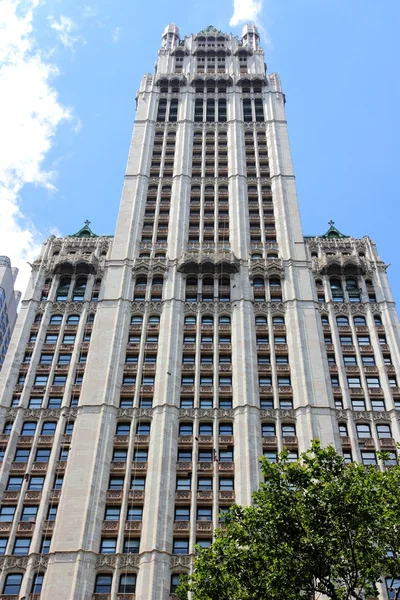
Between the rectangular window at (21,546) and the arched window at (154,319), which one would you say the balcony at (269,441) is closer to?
the arched window at (154,319)

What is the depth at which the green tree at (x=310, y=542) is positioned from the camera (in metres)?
34.2

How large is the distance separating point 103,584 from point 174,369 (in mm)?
19067

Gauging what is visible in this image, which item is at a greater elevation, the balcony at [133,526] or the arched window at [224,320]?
the arched window at [224,320]

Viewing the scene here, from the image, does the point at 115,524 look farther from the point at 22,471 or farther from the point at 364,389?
the point at 364,389

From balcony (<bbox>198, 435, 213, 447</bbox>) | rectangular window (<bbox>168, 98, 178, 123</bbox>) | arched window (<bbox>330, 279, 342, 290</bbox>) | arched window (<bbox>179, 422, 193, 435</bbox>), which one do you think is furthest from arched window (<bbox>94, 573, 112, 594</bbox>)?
rectangular window (<bbox>168, 98, 178, 123</bbox>)

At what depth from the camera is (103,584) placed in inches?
1858

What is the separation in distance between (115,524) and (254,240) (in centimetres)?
3533

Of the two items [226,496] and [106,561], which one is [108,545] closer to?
[106,561]

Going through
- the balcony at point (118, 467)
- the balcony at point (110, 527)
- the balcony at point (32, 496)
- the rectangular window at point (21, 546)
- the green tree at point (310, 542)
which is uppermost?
the balcony at point (118, 467)

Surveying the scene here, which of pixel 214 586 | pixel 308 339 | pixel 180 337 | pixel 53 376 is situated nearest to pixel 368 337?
pixel 308 339

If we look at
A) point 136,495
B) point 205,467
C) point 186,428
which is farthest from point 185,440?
point 136,495

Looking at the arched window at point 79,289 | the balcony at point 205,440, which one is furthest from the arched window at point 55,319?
the balcony at point 205,440

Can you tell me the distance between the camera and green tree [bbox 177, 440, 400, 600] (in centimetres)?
3416

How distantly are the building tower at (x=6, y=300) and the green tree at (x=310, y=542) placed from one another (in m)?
60.7
